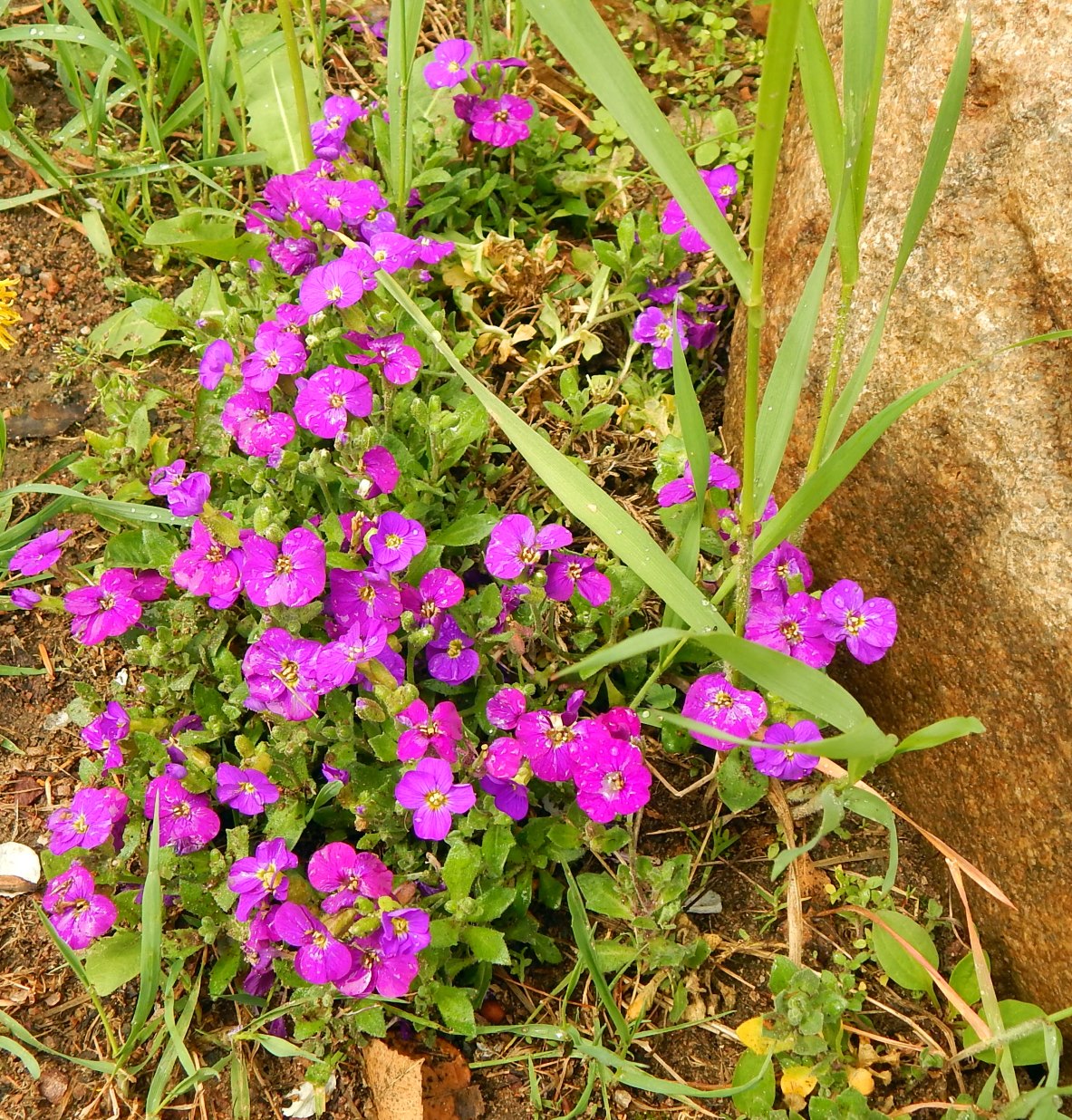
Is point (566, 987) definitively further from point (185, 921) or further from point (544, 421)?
point (544, 421)

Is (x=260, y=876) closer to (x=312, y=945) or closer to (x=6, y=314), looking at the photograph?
(x=312, y=945)

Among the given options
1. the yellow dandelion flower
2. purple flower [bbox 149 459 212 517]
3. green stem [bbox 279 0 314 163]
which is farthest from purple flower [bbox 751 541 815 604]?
the yellow dandelion flower

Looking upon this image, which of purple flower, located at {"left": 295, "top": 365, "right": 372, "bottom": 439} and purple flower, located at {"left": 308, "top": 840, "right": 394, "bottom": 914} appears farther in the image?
purple flower, located at {"left": 295, "top": 365, "right": 372, "bottom": 439}

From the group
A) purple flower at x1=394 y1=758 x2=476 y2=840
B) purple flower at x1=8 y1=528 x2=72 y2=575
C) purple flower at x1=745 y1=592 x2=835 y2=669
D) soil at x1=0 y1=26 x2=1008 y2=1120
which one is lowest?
soil at x1=0 y1=26 x2=1008 y2=1120

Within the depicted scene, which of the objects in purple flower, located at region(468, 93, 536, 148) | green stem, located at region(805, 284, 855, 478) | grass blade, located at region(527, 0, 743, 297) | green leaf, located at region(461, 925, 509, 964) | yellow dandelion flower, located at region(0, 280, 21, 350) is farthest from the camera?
purple flower, located at region(468, 93, 536, 148)

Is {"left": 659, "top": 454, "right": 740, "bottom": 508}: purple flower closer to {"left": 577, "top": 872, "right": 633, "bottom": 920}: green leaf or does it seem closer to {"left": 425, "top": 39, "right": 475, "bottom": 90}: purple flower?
{"left": 577, "top": 872, "right": 633, "bottom": 920}: green leaf

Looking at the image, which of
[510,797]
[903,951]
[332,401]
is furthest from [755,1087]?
[332,401]
